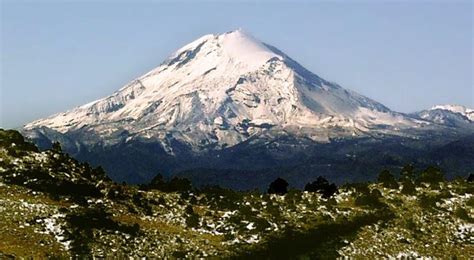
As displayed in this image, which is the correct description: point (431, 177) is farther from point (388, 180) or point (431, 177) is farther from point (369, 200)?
point (369, 200)

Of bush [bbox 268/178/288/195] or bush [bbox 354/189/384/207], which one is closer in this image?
bush [bbox 354/189/384/207]

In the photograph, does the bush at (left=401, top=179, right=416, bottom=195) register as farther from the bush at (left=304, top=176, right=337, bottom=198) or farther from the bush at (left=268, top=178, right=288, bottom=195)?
the bush at (left=268, top=178, right=288, bottom=195)

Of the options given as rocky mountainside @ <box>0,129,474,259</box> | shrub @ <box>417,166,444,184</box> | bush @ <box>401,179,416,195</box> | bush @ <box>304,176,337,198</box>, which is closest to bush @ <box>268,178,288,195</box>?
bush @ <box>304,176,337,198</box>

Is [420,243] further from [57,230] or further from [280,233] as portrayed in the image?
[57,230]

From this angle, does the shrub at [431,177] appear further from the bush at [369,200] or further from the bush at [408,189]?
the bush at [369,200]

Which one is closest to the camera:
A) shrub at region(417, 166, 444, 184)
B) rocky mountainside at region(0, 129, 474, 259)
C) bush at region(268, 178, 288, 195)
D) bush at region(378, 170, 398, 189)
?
rocky mountainside at region(0, 129, 474, 259)

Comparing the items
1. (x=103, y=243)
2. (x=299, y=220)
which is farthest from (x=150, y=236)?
(x=299, y=220)

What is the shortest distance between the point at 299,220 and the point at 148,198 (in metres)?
14.5

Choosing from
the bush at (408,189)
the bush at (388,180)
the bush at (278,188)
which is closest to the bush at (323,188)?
the bush at (278,188)

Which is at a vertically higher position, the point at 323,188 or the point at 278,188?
the point at 323,188

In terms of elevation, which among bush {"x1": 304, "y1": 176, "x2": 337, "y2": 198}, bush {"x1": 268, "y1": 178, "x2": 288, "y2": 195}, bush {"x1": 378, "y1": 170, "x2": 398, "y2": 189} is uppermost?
bush {"x1": 378, "y1": 170, "x2": 398, "y2": 189}

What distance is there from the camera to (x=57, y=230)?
149 feet

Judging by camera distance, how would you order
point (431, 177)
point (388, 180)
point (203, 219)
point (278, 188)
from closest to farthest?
point (203, 219), point (388, 180), point (431, 177), point (278, 188)

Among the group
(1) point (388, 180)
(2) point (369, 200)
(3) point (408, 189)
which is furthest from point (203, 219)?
(1) point (388, 180)
